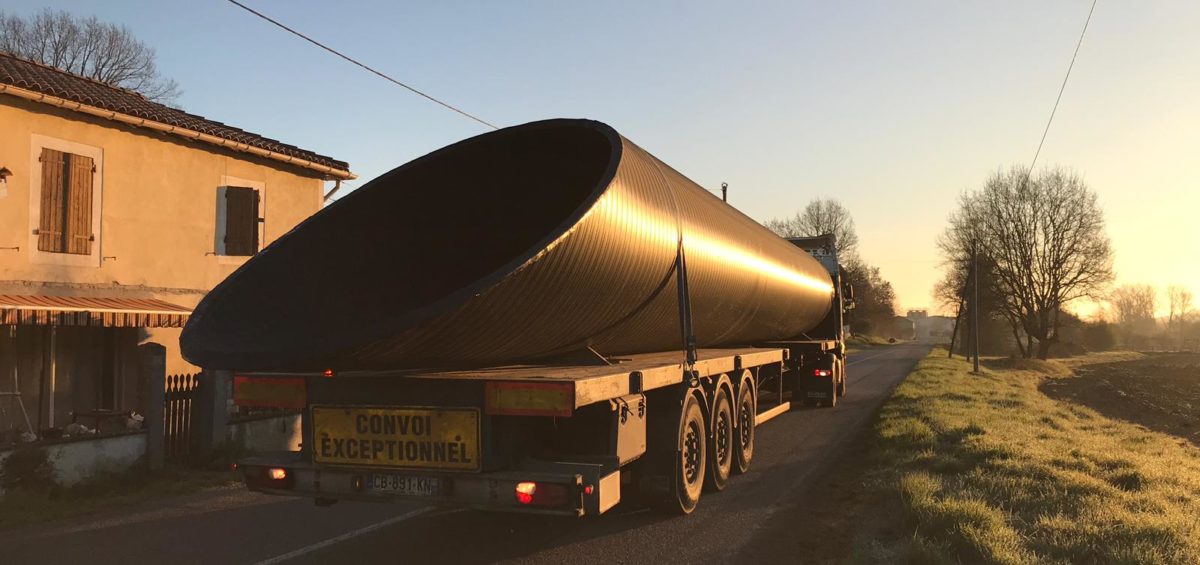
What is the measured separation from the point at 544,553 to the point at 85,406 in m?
9.81

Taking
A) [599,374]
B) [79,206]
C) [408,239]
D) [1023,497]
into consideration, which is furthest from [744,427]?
[79,206]

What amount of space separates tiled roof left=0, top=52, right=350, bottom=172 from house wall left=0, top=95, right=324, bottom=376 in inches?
12.7

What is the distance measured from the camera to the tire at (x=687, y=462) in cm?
615

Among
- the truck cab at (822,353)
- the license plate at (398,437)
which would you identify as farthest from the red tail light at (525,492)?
the truck cab at (822,353)

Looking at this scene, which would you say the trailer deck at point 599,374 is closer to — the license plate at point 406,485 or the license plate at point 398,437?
the license plate at point 398,437

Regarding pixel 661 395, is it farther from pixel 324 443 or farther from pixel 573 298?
pixel 324 443

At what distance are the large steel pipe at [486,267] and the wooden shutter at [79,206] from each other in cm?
739

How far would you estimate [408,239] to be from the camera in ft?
20.7

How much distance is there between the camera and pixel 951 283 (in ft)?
179

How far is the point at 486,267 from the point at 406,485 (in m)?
2.38

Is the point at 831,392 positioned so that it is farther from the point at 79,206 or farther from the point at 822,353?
the point at 79,206

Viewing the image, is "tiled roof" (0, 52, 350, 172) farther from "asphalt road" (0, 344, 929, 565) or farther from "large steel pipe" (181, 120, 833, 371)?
"large steel pipe" (181, 120, 833, 371)

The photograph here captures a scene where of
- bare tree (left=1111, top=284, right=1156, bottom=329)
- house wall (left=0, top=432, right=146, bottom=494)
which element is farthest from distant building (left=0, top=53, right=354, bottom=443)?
bare tree (left=1111, top=284, right=1156, bottom=329)

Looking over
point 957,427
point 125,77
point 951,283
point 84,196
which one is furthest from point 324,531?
point 951,283
